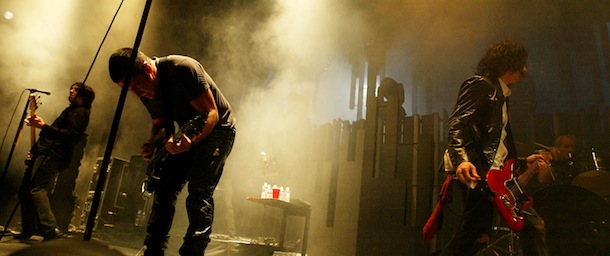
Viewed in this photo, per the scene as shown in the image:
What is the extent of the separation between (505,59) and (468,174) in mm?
→ 858

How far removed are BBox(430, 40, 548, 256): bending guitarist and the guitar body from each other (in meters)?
0.03

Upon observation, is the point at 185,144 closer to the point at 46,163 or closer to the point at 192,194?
the point at 192,194

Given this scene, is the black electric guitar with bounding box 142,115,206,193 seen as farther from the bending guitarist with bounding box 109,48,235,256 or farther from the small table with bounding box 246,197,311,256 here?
the small table with bounding box 246,197,311,256

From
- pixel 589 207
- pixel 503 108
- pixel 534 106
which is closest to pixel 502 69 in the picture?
pixel 503 108

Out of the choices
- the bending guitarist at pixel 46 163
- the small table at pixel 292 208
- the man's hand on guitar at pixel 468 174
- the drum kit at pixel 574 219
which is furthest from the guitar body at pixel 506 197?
the bending guitarist at pixel 46 163

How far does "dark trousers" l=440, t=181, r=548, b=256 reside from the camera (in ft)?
5.94

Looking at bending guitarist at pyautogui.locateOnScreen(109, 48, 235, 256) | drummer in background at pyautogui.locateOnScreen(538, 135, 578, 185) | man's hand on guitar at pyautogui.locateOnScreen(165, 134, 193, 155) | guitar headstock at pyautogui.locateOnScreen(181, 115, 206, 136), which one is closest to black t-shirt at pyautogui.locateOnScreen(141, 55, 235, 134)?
bending guitarist at pyautogui.locateOnScreen(109, 48, 235, 256)

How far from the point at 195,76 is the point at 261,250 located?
2.58m

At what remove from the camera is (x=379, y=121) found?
5.08 meters

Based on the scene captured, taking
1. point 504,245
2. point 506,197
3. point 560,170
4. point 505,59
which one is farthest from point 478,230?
point 560,170

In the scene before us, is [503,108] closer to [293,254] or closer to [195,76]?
[195,76]

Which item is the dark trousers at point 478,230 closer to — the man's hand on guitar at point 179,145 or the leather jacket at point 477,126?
the leather jacket at point 477,126

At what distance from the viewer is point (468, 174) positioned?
5.62 feet

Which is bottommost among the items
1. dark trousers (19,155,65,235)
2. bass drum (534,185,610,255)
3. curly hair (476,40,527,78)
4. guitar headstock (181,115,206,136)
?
dark trousers (19,155,65,235)
